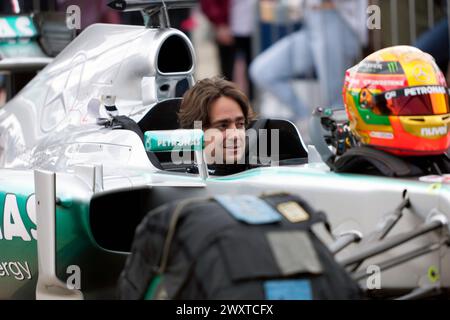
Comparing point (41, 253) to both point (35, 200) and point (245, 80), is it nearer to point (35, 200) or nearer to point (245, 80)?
point (35, 200)

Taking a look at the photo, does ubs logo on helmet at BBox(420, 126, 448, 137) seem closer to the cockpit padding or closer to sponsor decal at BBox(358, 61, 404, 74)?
sponsor decal at BBox(358, 61, 404, 74)

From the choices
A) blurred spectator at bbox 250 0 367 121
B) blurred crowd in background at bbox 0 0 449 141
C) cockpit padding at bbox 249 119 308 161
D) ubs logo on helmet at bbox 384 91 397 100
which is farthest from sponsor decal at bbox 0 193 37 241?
blurred spectator at bbox 250 0 367 121

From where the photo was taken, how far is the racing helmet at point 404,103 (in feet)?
14.3

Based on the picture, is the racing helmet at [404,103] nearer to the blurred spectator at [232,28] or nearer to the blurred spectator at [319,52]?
the blurred spectator at [319,52]

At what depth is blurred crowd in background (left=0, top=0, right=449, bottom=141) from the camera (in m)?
9.55

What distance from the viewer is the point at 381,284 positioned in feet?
13.7

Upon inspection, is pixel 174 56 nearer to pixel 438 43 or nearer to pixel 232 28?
pixel 438 43

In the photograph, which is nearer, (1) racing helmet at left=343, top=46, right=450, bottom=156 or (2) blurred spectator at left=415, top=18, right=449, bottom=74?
(1) racing helmet at left=343, top=46, right=450, bottom=156

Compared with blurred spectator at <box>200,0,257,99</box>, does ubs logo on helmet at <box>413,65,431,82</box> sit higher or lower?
higher

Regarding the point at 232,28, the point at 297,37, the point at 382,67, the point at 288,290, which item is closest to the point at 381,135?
the point at 382,67

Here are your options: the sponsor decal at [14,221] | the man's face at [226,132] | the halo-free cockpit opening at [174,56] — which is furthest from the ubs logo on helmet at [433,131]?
the halo-free cockpit opening at [174,56]

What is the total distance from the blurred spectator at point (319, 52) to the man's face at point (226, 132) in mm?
4174
